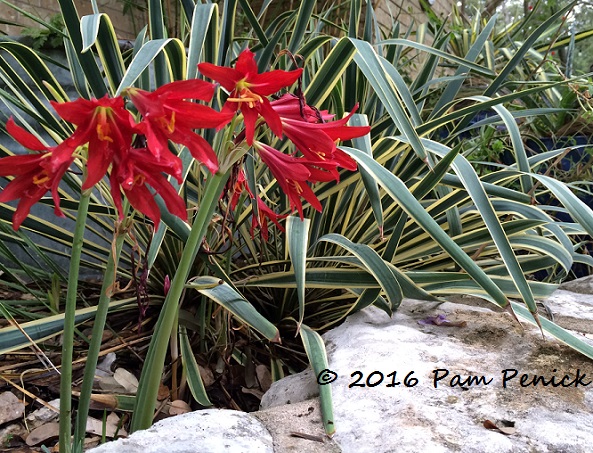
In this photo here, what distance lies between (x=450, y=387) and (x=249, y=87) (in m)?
0.52

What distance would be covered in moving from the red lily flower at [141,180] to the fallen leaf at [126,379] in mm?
631

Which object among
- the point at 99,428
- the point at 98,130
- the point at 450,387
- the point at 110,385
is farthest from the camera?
the point at 110,385

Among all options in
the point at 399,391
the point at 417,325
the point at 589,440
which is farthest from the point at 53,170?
the point at 417,325

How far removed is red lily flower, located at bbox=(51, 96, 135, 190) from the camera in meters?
0.45

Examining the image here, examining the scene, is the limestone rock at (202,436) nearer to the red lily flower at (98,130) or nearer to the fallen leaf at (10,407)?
the red lily flower at (98,130)

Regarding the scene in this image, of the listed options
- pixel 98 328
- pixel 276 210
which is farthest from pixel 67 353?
pixel 276 210

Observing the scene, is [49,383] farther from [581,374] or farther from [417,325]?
[581,374]

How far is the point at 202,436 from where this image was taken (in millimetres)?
620

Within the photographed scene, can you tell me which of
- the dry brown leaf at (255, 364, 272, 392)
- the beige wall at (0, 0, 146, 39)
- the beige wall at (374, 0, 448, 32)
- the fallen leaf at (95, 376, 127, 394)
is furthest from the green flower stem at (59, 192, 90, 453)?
the beige wall at (374, 0, 448, 32)

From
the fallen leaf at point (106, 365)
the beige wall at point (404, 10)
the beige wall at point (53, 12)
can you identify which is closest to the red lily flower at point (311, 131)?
the fallen leaf at point (106, 365)

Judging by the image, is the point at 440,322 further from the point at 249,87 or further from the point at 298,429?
the point at 249,87

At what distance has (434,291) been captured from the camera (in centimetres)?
109

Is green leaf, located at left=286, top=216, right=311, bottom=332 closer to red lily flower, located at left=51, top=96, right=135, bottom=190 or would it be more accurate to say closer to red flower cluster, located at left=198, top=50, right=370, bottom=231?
red flower cluster, located at left=198, top=50, right=370, bottom=231

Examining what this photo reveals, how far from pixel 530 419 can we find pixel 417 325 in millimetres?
344
